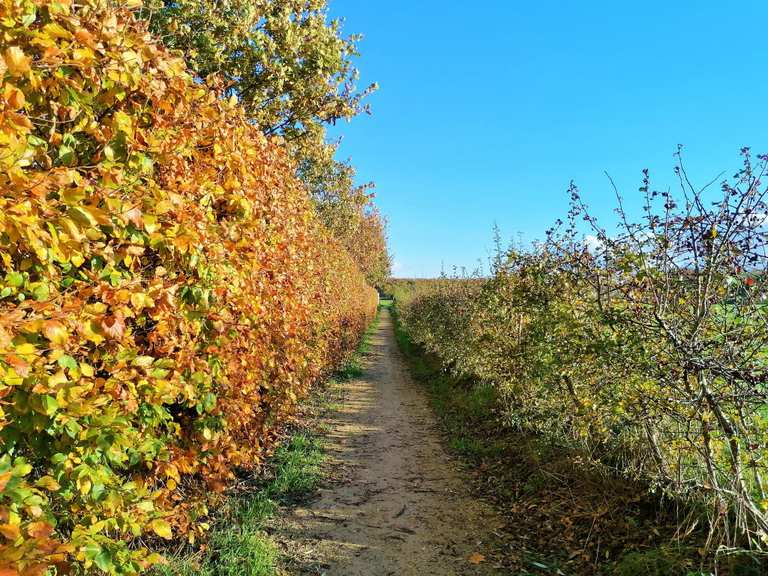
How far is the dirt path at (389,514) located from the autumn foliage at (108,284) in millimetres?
1216

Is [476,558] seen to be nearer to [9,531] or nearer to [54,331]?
[9,531]

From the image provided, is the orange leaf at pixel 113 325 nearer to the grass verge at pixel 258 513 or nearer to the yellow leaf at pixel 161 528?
the yellow leaf at pixel 161 528

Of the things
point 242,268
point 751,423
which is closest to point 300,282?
point 242,268

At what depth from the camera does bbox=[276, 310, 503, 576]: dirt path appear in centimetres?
424

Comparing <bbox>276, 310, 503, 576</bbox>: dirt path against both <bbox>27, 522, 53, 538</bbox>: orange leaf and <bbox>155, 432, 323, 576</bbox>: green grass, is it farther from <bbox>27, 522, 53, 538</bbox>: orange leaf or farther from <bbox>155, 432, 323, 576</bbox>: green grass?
<bbox>27, 522, 53, 538</bbox>: orange leaf

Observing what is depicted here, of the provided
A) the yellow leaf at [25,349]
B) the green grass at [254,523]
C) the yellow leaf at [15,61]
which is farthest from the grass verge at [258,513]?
the yellow leaf at [15,61]

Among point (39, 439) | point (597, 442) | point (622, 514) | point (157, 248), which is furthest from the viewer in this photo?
point (597, 442)

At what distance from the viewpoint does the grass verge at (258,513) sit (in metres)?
3.74

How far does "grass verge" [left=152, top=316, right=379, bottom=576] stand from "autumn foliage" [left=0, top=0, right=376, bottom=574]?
0.32 m

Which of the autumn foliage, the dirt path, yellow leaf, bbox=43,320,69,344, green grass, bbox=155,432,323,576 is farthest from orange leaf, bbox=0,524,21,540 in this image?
the dirt path

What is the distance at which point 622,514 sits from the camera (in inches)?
178

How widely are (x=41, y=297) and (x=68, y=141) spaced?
79cm

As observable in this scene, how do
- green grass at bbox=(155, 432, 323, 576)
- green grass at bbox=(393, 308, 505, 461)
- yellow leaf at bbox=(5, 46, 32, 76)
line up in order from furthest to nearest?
green grass at bbox=(393, 308, 505, 461), green grass at bbox=(155, 432, 323, 576), yellow leaf at bbox=(5, 46, 32, 76)

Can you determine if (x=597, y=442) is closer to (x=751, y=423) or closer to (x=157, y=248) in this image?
(x=751, y=423)
